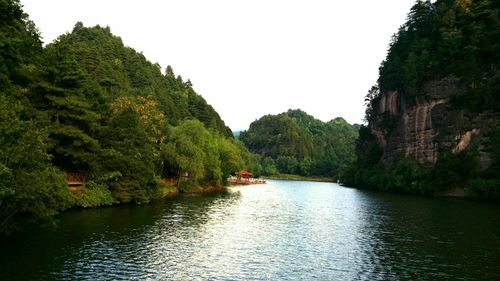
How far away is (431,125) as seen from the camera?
95.6 metres

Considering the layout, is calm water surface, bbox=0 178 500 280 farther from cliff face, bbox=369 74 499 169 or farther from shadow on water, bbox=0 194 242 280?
cliff face, bbox=369 74 499 169

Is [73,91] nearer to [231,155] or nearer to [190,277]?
[190,277]

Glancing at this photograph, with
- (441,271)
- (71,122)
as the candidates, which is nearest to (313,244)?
(441,271)

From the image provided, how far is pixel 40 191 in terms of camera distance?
2714cm

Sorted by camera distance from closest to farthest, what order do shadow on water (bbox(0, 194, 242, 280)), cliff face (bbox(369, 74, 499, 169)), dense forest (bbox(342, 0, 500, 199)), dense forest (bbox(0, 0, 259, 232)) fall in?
shadow on water (bbox(0, 194, 242, 280))
dense forest (bbox(0, 0, 259, 232))
dense forest (bbox(342, 0, 500, 199))
cliff face (bbox(369, 74, 499, 169))

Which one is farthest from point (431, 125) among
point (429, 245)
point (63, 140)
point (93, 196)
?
point (63, 140)

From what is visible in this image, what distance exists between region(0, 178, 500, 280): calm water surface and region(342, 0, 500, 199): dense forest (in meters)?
37.5

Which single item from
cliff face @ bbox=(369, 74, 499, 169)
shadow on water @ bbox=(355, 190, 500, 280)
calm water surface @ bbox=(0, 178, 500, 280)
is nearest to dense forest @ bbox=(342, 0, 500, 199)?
cliff face @ bbox=(369, 74, 499, 169)

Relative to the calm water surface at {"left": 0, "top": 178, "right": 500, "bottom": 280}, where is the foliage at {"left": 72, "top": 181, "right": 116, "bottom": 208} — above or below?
above

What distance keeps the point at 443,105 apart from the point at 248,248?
7696 cm

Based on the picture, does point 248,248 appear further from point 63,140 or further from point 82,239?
point 63,140

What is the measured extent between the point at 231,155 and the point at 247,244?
236 feet

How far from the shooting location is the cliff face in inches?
3325

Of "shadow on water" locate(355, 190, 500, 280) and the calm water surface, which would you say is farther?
"shadow on water" locate(355, 190, 500, 280)
